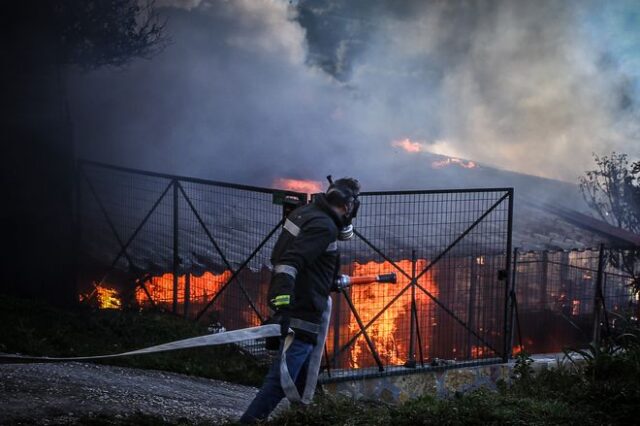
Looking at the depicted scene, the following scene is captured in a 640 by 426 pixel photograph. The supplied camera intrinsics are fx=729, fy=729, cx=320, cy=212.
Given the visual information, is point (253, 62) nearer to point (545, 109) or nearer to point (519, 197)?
point (519, 197)

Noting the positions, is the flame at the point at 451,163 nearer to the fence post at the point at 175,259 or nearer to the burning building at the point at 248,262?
the burning building at the point at 248,262

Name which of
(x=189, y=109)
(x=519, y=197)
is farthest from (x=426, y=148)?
(x=189, y=109)

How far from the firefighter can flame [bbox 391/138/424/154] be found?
16.4 metres

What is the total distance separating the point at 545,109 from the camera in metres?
28.0

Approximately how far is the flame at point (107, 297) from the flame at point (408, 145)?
1326 centimetres

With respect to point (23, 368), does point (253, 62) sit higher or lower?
higher

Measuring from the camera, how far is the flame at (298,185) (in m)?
15.9

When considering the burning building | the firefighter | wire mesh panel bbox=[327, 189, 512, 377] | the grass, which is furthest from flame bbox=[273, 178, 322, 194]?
the firefighter

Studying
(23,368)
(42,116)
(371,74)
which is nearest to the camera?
(23,368)

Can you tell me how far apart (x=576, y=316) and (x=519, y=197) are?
465 cm

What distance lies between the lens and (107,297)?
10016 mm

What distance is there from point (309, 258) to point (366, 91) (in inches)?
740

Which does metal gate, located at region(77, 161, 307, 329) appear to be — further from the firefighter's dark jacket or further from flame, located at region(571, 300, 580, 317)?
flame, located at region(571, 300, 580, 317)

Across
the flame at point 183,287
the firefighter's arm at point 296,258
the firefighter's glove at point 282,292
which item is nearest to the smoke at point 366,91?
the flame at point 183,287
